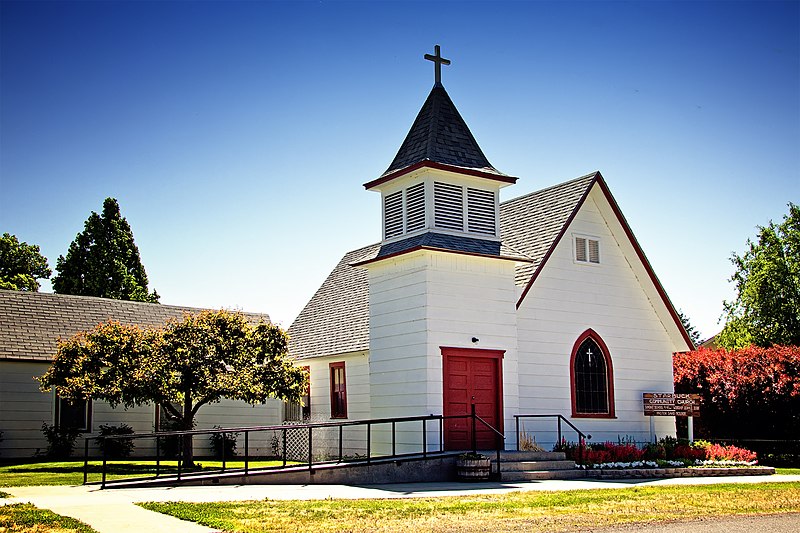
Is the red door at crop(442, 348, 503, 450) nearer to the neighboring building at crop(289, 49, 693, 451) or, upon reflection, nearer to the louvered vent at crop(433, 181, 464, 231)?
the neighboring building at crop(289, 49, 693, 451)

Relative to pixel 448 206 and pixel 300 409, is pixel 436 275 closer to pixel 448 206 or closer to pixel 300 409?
pixel 448 206

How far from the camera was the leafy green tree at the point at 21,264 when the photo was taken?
52.0 meters

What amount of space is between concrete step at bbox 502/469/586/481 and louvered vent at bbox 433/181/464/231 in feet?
22.6

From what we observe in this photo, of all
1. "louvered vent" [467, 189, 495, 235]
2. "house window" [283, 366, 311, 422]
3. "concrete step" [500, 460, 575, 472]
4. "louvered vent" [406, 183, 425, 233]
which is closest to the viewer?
"concrete step" [500, 460, 575, 472]

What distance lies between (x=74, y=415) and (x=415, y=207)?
45.3ft

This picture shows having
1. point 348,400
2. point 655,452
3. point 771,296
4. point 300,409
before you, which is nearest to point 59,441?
point 300,409

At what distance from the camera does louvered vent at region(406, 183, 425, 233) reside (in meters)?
23.8

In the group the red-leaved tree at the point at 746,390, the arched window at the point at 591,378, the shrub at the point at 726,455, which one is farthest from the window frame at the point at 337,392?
the red-leaved tree at the point at 746,390

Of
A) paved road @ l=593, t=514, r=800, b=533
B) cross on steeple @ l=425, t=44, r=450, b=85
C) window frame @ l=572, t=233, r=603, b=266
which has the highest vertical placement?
cross on steeple @ l=425, t=44, r=450, b=85

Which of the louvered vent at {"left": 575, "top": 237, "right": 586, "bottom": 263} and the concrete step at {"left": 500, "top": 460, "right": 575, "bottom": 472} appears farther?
the louvered vent at {"left": 575, "top": 237, "right": 586, "bottom": 263}

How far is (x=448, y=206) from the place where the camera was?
78.2ft

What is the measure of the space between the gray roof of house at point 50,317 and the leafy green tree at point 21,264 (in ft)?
68.4

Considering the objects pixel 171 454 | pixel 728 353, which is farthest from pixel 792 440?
pixel 171 454

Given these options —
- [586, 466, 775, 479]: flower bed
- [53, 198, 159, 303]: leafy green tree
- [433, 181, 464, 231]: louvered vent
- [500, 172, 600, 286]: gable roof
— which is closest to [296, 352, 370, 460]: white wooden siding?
[433, 181, 464, 231]: louvered vent
